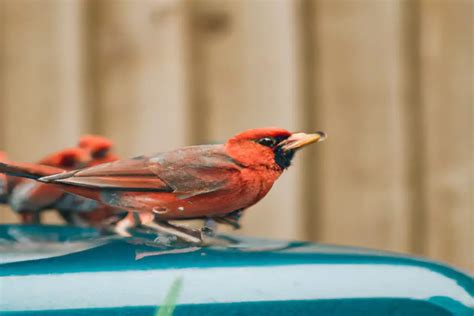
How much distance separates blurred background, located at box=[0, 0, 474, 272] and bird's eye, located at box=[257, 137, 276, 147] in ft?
3.18

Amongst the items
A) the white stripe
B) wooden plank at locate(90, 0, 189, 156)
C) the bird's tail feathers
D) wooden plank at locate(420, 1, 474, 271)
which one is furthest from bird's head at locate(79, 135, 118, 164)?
wooden plank at locate(420, 1, 474, 271)

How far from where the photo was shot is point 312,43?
5.97 ft

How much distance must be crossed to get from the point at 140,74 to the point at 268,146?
100 centimetres

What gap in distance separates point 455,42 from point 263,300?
1.33 meters

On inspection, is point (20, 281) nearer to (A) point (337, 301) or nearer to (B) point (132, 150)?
(A) point (337, 301)

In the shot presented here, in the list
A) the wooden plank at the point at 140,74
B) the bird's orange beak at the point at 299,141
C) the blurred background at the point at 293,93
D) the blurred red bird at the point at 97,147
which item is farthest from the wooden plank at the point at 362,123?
the bird's orange beak at the point at 299,141

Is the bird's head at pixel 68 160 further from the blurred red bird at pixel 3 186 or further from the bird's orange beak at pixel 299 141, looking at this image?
the bird's orange beak at pixel 299 141

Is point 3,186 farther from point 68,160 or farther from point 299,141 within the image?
point 299,141

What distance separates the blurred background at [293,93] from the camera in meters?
1.75

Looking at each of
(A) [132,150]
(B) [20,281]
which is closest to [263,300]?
(B) [20,281]

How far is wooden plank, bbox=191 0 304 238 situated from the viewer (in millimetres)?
1771

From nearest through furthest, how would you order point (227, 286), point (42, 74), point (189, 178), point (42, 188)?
point (227, 286), point (189, 178), point (42, 188), point (42, 74)

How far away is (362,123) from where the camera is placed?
181 cm

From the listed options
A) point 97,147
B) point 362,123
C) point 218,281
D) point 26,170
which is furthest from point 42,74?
point 218,281
